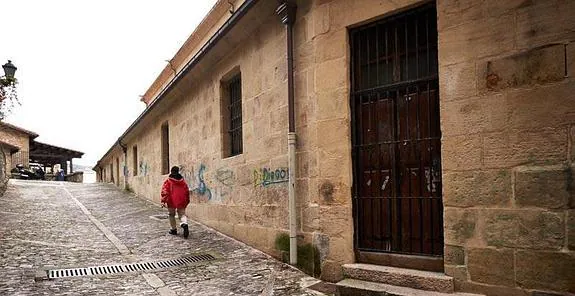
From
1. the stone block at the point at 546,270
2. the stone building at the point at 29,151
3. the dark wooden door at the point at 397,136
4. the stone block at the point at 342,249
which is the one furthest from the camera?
the stone building at the point at 29,151

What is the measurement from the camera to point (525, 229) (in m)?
3.68

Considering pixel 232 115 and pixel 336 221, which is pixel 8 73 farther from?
pixel 336 221

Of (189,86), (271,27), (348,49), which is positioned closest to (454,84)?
(348,49)

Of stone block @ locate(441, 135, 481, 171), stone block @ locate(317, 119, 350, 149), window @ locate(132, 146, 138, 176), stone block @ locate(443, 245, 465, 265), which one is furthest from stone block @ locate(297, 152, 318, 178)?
window @ locate(132, 146, 138, 176)

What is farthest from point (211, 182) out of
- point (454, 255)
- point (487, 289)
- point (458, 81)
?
point (487, 289)

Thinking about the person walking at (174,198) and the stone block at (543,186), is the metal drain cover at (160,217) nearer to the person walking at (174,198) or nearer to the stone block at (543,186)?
the person walking at (174,198)

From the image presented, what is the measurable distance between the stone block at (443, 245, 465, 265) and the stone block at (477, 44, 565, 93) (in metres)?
1.46

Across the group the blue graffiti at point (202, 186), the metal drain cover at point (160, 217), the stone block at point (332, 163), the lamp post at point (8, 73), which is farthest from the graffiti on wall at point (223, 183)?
the lamp post at point (8, 73)

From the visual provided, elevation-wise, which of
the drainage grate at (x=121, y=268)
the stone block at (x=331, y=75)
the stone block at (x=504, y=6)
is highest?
the stone block at (x=504, y=6)

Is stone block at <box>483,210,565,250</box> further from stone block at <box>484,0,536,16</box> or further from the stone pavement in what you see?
the stone pavement

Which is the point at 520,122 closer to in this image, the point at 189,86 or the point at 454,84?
the point at 454,84

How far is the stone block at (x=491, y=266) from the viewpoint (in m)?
3.76

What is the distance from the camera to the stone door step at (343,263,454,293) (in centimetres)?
410

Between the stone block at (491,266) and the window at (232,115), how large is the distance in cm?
493
